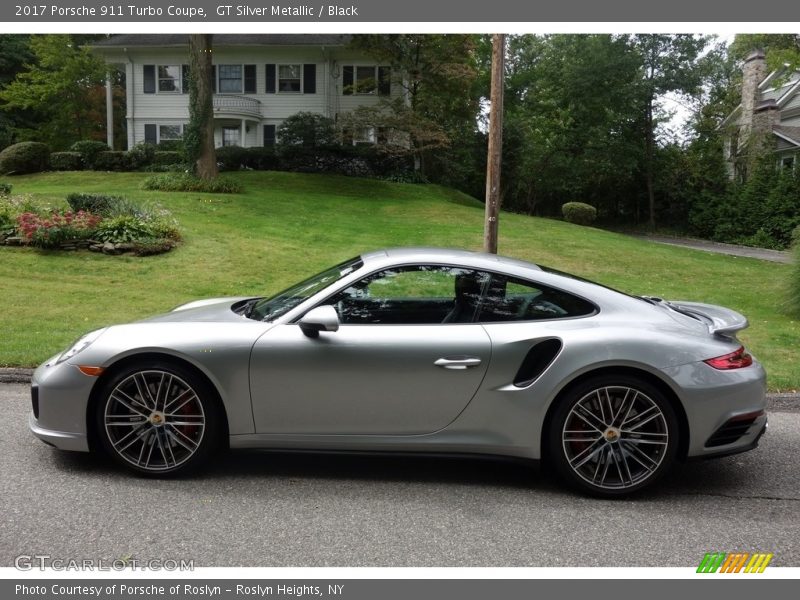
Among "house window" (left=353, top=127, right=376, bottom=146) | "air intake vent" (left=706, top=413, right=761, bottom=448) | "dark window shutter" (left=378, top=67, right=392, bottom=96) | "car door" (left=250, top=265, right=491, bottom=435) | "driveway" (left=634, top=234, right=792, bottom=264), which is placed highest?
"dark window shutter" (left=378, top=67, right=392, bottom=96)

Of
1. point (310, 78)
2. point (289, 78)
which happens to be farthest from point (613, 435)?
point (289, 78)

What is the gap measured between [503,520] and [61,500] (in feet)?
7.92

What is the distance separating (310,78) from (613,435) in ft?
109

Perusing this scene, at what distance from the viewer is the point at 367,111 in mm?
28156

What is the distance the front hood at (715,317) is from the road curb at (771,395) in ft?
6.33

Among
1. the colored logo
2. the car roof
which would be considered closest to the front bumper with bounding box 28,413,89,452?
the car roof

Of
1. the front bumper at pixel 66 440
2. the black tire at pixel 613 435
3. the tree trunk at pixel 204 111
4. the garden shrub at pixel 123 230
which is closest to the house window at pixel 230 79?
the tree trunk at pixel 204 111

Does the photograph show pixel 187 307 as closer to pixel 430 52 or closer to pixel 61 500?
pixel 61 500

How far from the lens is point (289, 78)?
113ft

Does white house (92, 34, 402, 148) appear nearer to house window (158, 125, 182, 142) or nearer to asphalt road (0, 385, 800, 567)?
house window (158, 125, 182, 142)

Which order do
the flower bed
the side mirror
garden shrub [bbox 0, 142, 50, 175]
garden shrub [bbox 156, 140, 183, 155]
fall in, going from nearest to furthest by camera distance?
1. the side mirror
2. the flower bed
3. garden shrub [bbox 0, 142, 50, 175]
4. garden shrub [bbox 156, 140, 183, 155]

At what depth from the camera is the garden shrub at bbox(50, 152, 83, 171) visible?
27.8 metres

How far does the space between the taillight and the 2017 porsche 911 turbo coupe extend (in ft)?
0.04

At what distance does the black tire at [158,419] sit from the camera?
3.94 metres
